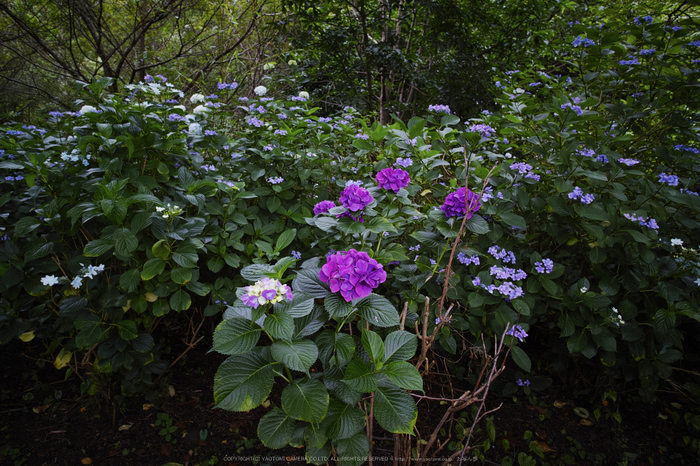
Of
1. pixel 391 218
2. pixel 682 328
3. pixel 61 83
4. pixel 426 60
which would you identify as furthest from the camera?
pixel 61 83

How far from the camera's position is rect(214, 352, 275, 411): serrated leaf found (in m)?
0.79

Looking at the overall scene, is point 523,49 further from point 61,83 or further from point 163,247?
point 61,83

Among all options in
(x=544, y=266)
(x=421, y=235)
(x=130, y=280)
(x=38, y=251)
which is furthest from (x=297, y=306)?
(x=38, y=251)

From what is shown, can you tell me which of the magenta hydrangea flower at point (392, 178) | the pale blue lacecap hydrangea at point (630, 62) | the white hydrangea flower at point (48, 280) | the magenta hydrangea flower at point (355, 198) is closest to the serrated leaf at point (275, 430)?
the magenta hydrangea flower at point (355, 198)

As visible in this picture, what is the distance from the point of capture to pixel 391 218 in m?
1.52

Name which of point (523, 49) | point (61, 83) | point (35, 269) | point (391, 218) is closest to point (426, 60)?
point (523, 49)

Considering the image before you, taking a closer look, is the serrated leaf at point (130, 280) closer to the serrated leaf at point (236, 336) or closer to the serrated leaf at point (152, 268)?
the serrated leaf at point (152, 268)

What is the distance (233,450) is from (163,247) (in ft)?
3.22

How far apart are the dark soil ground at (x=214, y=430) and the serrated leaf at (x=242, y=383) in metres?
0.89

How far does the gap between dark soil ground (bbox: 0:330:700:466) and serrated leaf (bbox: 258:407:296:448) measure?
0.72 meters

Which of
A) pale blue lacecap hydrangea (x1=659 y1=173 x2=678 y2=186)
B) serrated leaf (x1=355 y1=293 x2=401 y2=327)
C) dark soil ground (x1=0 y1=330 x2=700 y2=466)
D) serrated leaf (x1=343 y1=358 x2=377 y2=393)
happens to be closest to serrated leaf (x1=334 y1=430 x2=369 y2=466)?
serrated leaf (x1=343 y1=358 x2=377 y2=393)

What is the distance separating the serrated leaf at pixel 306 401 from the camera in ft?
2.71

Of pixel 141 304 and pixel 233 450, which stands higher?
pixel 141 304

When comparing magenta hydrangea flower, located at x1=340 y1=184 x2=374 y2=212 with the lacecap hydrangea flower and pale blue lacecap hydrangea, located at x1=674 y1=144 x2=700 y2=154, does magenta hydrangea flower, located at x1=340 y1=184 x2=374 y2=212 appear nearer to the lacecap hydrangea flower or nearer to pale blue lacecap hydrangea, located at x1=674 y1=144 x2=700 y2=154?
the lacecap hydrangea flower
